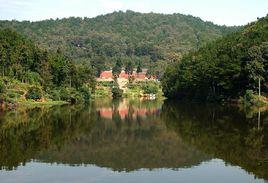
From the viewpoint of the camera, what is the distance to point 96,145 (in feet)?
139

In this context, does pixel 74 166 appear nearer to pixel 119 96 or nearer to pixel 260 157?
pixel 260 157

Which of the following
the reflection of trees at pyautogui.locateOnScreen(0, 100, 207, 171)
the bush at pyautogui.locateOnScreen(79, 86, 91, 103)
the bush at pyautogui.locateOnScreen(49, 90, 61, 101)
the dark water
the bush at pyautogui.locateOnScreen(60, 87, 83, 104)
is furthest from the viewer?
the bush at pyautogui.locateOnScreen(79, 86, 91, 103)

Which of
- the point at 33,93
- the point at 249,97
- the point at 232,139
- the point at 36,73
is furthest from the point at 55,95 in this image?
the point at 232,139

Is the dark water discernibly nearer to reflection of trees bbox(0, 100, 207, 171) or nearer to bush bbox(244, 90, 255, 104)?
reflection of trees bbox(0, 100, 207, 171)

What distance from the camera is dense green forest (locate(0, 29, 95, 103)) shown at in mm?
107150

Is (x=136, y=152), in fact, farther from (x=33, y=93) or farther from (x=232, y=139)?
(x=33, y=93)

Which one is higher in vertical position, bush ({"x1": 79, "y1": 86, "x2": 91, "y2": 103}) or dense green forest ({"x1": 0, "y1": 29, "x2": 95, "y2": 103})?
dense green forest ({"x1": 0, "y1": 29, "x2": 95, "y2": 103})

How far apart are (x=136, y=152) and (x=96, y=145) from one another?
A: 5412mm

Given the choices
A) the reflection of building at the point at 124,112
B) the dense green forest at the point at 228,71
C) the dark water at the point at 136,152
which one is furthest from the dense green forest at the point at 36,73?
the dark water at the point at 136,152

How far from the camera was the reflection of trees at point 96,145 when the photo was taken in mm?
34281

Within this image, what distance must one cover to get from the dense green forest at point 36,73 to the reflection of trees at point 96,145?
155ft

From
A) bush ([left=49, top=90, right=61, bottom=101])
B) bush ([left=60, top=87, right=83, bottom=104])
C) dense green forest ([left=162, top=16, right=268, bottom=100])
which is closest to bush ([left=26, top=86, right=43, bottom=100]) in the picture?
bush ([left=49, top=90, right=61, bottom=101])

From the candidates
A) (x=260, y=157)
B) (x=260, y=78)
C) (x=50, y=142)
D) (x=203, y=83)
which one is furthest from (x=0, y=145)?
(x=203, y=83)

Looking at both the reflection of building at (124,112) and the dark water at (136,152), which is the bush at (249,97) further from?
the dark water at (136,152)
